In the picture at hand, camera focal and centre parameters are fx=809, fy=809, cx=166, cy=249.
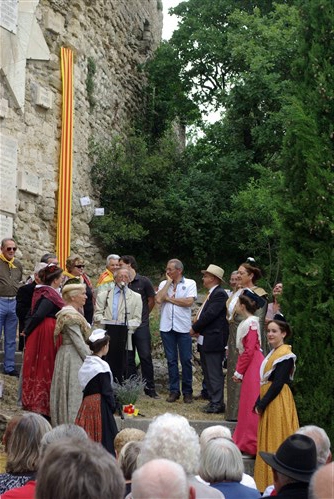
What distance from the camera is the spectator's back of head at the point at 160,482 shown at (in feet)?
8.29

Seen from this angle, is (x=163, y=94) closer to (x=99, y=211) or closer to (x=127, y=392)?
(x=99, y=211)

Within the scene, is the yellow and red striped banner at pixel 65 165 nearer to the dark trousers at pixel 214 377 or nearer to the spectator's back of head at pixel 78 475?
the dark trousers at pixel 214 377

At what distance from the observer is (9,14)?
11.9m

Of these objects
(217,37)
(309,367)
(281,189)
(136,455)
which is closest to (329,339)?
(309,367)

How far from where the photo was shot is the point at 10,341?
912 centimetres

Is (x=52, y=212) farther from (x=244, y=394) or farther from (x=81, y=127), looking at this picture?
(x=244, y=394)

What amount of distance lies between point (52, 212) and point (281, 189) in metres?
6.12

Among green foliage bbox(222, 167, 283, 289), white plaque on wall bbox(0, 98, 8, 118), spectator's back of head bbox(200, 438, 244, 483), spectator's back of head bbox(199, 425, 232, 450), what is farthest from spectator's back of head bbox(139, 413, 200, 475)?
green foliage bbox(222, 167, 283, 289)

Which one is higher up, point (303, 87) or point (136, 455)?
point (303, 87)

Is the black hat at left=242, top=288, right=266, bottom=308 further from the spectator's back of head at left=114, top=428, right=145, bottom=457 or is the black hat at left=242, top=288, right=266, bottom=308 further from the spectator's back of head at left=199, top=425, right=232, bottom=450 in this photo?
the spectator's back of head at left=199, top=425, right=232, bottom=450

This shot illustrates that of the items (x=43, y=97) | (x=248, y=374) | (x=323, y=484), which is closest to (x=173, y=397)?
(x=248, y=374)

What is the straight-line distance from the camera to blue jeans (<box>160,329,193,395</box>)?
892cm

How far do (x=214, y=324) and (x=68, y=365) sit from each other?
1996 millimetres

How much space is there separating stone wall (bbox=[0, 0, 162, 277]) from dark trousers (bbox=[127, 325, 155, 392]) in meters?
3.42
